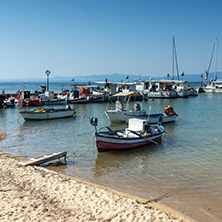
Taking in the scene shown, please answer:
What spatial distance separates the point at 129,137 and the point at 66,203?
28.7ft

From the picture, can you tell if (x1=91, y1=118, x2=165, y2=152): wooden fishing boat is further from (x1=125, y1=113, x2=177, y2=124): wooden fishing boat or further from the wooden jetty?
(x1=125, y1=113, x2=177, y2=124): wooden fishing boat

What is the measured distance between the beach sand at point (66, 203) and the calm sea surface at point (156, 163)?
1299 millimetres

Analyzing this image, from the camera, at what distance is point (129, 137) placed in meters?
17.0

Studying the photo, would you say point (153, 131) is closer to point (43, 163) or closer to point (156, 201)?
point (43, 163)

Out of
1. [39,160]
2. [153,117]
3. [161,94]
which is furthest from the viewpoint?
[161,94]

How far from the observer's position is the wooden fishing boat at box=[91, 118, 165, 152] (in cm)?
1581

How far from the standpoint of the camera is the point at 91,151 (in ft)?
54.9

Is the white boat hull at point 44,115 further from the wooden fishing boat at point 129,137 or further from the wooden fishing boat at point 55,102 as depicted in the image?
the wooden fishing boat at point 55,102

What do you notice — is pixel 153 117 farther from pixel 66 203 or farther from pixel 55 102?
pixel 55 102

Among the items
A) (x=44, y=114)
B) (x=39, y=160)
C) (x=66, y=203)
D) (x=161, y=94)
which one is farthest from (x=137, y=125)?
(x=161, y=94)

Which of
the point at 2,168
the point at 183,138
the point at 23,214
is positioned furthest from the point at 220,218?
the point at 183,138

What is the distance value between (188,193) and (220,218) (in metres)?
2.04

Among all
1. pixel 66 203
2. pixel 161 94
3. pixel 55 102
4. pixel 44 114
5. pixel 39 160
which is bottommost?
pixel 66 203

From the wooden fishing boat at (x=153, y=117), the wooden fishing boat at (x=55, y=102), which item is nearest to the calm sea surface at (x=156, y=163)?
the wooden fishing boat at (x=153, y=117)
